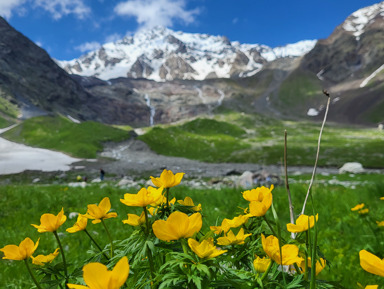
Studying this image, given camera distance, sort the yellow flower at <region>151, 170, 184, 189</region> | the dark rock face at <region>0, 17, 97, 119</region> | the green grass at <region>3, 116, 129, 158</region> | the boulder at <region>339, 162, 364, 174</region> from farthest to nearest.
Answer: the dark rock face at <region>0, 17, 97, 119</region> < the green grass at <region>3, 116, 129, 158</region> < the boulder at <region>339, 162, 364, 174</region> < the yellow flower at <region>151, 170, 184, 189</region>

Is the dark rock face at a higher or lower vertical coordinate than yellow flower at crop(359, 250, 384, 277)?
higher

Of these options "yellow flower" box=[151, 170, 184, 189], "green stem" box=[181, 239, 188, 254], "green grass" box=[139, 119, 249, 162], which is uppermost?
"green grass" box=[139, 119, 249, 162]

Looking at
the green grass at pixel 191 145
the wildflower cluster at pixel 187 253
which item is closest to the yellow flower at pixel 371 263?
the wildflower cluster at pixel 187 253

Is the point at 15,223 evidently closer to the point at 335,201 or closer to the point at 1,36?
the point at 335,201

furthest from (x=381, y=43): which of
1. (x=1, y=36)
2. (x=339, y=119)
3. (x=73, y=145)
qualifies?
(x=1, y=36)

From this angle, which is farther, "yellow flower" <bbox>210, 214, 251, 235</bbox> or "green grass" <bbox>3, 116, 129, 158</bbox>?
"green grass" <bbox>3, 116, 129, 158</bbox>

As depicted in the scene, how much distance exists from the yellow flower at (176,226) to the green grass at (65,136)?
229 feet

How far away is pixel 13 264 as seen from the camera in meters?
4.45

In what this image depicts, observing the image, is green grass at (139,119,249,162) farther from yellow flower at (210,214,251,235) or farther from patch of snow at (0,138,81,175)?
yellow flower at (210,214,251,235)

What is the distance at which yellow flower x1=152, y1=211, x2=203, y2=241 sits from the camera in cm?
106

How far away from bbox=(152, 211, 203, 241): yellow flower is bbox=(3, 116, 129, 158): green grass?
Result: 69.8m

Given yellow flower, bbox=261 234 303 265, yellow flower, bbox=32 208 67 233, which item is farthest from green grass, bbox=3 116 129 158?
yellow flower, bbox=261 234 303 265

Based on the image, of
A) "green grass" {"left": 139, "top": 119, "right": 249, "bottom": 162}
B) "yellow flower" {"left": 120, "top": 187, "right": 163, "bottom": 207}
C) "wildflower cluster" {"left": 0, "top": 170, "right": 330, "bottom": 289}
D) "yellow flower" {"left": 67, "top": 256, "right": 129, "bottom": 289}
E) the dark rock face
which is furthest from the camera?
the dark rock face

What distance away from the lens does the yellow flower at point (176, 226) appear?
106cm
